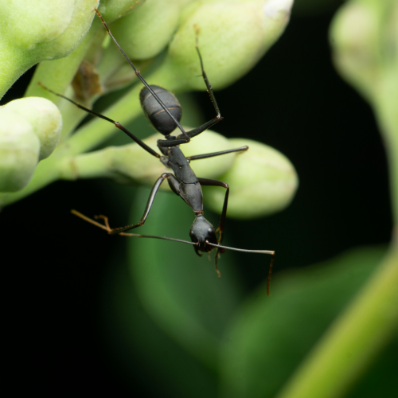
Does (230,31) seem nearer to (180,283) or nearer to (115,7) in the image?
(115,7)

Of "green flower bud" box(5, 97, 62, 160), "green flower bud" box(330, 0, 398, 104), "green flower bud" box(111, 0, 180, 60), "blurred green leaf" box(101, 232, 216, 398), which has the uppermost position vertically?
"green flower bud" box(330, 0, 398, 104)

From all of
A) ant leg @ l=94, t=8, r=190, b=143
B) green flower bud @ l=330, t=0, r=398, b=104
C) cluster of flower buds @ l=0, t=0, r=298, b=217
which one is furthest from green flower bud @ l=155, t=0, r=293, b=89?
green flower bud @ l=330, t=0, r=398, b=104

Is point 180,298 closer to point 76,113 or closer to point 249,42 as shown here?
point 76,113

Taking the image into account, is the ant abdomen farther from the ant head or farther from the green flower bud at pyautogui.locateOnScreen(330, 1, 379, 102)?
the green flower bud at pyautogui.locateOnScreen(330, 1, 379, 102)

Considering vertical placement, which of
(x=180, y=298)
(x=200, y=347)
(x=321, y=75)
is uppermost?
(x=321, y=75)

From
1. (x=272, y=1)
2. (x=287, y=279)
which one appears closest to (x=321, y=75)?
(x=287, y=279)
